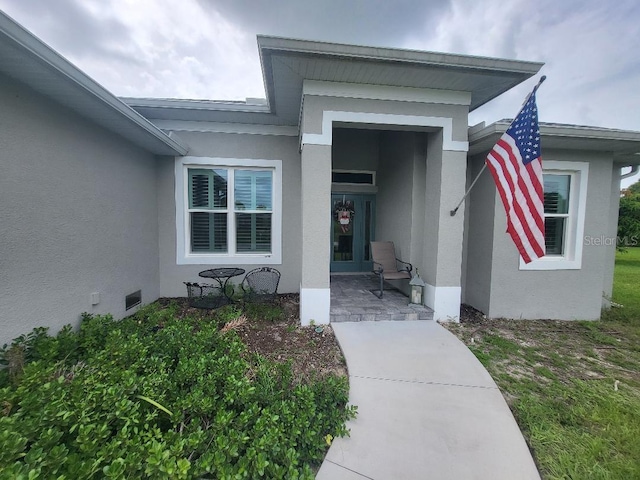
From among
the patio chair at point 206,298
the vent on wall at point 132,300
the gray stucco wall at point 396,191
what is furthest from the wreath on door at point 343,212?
the vent on wall at point 132,300

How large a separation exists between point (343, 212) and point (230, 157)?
3.28 metres

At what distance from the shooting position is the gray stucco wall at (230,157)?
211 inches

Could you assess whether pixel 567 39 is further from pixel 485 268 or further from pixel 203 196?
pixel 203 196

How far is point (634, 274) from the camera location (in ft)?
35.9

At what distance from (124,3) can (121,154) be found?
10.8ft

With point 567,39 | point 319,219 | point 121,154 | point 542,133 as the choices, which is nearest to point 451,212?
point 542,133

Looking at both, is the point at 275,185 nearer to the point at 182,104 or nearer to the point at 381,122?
the point at 182,104

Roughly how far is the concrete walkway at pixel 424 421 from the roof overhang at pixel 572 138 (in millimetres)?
3438

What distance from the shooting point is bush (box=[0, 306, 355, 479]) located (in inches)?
58.5

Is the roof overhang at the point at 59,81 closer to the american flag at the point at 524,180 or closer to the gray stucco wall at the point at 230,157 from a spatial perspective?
the gray stucco wall at the point at 230,157

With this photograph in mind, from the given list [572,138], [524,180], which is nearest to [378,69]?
[524,180]

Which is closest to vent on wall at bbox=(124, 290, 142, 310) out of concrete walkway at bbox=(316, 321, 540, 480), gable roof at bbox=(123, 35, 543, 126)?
concrete walkway at bbox=(316, 321, 540, 480)

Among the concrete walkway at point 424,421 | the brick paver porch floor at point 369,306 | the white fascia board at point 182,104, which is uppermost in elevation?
the white fascia board at point 182,104

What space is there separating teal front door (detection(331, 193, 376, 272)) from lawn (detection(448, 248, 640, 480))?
3.23 m
